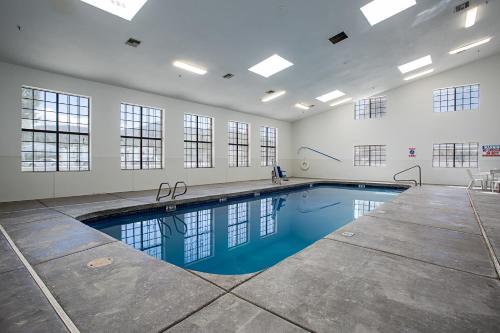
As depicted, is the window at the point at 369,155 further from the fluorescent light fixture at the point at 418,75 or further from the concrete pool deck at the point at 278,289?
the concrete pool deck at the point at 278,289

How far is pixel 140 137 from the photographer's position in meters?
7.57

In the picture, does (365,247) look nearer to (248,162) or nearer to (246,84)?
(246,84)

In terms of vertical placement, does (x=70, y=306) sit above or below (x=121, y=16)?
below

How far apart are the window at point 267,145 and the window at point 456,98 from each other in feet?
23.4

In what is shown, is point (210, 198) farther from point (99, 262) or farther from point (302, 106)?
point (302, 106)

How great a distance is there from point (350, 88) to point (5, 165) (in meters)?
10.8

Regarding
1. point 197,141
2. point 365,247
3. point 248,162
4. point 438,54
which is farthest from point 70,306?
point 438,54

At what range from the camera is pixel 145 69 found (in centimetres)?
614

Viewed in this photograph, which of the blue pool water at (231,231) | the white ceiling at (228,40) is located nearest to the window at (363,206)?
the blue pool water at (231,231)

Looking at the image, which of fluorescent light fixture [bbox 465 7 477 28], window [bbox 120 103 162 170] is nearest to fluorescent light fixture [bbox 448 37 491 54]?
fluorescent light fixture [bbox 465 7 477 28]

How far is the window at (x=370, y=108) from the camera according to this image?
1080 centimetres

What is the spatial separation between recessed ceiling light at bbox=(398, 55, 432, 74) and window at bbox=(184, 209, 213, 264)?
26.8 ft

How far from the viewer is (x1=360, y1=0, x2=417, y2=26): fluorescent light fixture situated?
16.3ft

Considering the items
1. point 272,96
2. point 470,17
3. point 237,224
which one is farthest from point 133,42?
point 470,17
